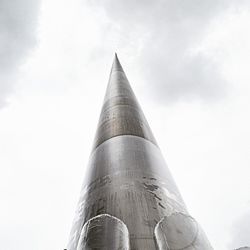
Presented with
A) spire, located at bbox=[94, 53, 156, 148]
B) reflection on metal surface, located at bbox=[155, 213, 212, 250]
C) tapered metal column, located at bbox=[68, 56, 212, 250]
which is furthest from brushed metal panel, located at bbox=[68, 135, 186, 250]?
spire, located at bbox=[94, 53, 156, 148]

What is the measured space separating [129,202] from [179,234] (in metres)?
0.97

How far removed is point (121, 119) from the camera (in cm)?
688

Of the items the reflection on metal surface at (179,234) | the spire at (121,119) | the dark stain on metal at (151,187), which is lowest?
the reflection on metal surface at (179,234)

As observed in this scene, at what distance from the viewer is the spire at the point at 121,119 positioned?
6409mm

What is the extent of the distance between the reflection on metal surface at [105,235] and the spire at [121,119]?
113 inches

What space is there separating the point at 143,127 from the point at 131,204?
3304 millimetres

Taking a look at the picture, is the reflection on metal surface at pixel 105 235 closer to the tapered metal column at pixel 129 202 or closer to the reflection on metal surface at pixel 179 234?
the tapered metal column at pixel 129 202

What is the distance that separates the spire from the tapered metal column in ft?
0.12

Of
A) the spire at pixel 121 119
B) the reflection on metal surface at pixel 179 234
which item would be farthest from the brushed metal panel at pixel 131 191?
the spire at pixel 121 119

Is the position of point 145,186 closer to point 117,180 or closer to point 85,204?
point 117,180

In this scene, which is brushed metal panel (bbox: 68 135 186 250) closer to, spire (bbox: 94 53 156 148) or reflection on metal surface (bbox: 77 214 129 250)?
reflection on metal surface (bbox: 77 214 129 250)

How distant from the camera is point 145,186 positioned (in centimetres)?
435

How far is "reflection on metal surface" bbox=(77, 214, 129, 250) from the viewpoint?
3.10 metres

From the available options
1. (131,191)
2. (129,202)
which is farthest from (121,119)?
(129,202)
